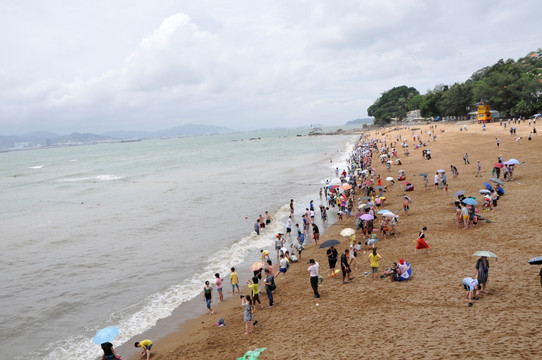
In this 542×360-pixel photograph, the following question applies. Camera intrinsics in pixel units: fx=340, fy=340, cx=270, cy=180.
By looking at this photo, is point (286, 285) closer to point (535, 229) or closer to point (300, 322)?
point (300, 322)

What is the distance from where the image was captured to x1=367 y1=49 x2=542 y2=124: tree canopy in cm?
5819

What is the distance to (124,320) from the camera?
1234cm

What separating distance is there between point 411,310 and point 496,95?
67975 mm

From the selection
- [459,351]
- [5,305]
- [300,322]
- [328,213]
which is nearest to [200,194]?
[328,213]

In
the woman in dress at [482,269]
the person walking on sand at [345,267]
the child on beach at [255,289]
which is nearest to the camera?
the woman in dress at [482,269]

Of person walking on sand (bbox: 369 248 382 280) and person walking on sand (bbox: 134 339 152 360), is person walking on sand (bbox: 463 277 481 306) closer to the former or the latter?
person walking on sand (bbox: 369 248 382 280)

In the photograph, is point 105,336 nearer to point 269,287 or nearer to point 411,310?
point 269,287

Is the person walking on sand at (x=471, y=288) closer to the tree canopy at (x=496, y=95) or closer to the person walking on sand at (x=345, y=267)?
the person walking on sand at (x=345, y=267)

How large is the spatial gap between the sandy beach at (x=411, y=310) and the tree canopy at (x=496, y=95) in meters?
53.6

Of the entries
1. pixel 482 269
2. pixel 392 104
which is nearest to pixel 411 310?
pixel 482 269

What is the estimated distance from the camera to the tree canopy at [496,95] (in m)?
58.2

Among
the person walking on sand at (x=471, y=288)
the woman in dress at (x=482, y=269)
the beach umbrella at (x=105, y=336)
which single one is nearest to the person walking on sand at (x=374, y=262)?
the person walking on sand at (x=471, y=288)

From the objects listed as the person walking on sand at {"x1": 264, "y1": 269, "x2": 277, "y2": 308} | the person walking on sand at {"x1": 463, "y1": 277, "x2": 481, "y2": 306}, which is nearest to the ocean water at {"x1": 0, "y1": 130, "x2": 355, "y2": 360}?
the person walking on sand at {"x1": 264, "y1": 269, "x2": 277, "y2": 308}

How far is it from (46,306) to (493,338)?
15.6 metres
